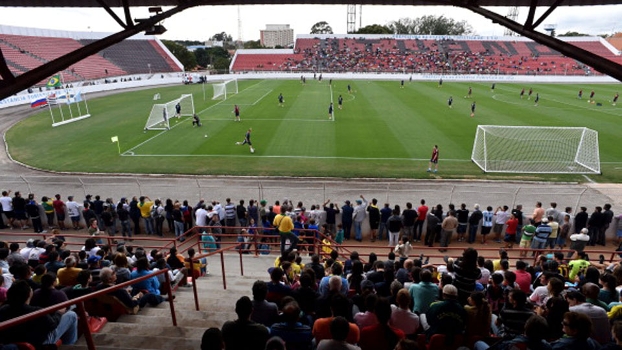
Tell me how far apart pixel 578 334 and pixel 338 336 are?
2445mm

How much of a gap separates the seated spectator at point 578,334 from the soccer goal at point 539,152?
16909 millimetres

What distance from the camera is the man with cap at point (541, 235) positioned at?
444 inches

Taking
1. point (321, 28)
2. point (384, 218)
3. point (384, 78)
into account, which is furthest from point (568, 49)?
point (321, 28)

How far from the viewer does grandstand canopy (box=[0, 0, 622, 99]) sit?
4.95 m

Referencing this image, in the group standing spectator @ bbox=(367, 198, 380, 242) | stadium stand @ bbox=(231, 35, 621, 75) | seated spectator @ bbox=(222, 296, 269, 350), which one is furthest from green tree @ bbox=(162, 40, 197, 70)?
seated spectator @ bbox=(222, 296, 269, 350)

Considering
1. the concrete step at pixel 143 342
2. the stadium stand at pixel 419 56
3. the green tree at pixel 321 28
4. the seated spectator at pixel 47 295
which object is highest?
the green tree at pixel 321 28

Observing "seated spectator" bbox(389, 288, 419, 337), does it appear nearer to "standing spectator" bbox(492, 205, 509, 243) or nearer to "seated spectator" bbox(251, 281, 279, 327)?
"seated spectator" bbox(251, 281, 279, 327)

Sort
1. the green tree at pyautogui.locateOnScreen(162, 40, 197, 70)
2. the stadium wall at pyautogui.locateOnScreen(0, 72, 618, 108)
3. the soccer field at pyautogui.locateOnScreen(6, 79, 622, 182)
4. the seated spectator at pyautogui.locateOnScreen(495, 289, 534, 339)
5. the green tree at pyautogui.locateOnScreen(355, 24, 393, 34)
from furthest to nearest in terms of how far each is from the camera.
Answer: the green tree at pyautogui.locateOnScreen(355, 24, 393, 34) → the green tree at pyautogui.locateOnScreen(162, 40, 197, 70) → the stadium wall at pyautogui.locateOnScreen(0, 72, 618, 108) → the soccer field at pyautogui.locateOnScreen(6, 79, 622, 182) → the seated spectator at pyautogui.locateOnScreen(495, 289, 534, 339)

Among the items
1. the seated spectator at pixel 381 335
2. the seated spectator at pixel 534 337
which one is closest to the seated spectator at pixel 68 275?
the seated spectator at pixel 381 335

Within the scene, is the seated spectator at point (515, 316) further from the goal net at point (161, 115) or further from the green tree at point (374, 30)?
the green tree at point (374, 30)

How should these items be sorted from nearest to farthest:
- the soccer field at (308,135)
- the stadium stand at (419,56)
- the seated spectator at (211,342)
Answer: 1. the seated spectator at (211,342)
2. the soccer field at (308,135)
3. the stadium stand at (419,56)

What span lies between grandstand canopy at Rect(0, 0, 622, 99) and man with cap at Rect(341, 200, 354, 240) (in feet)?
21.7

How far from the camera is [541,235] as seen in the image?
11398 millimetres

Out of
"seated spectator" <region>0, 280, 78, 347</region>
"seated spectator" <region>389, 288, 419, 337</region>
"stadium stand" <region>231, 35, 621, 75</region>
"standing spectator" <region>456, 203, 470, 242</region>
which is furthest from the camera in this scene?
"stadium stand" <region>231, 35, 621, 75</region>
